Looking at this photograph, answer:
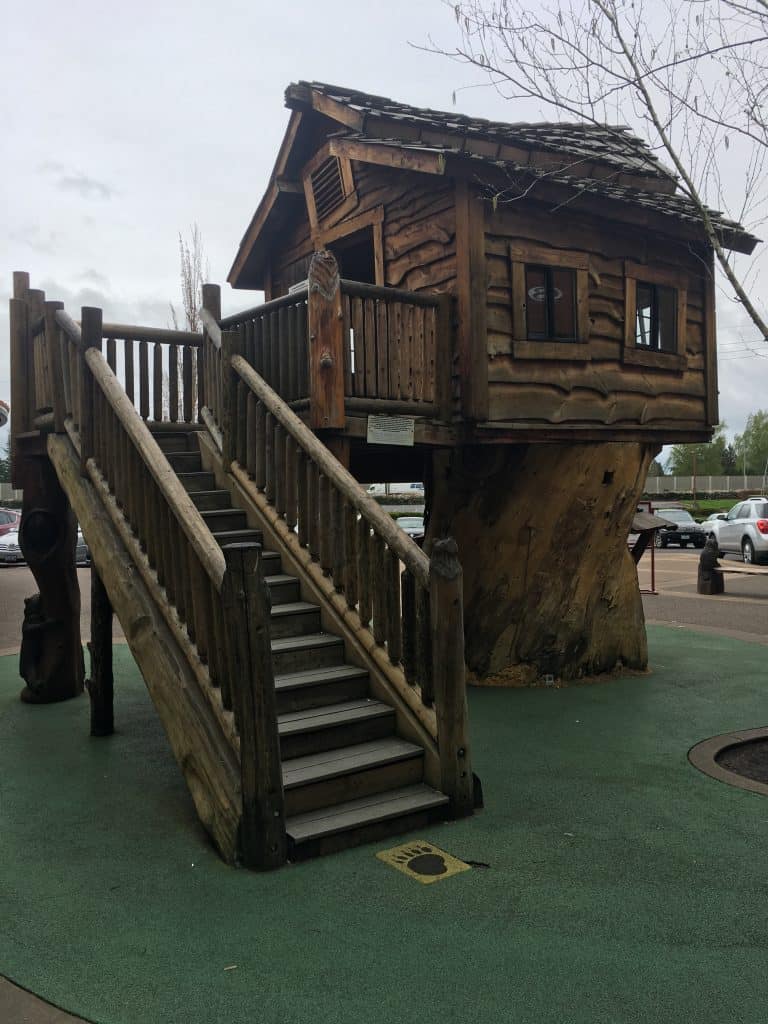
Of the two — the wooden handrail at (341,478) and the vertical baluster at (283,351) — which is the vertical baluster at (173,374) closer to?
the wooden handrail at (341,478)

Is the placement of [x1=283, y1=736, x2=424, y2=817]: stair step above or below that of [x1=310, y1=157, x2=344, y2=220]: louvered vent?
below

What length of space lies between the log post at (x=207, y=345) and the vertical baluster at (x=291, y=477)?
5.48 feet

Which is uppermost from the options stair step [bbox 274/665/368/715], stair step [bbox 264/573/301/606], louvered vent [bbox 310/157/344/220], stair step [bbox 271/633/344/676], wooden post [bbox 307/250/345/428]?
louvered vent [bbox 310/157/344/220]

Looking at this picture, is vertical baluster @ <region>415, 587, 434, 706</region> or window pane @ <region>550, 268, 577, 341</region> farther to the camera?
window pane @ <region>550, 268, 577, 341</region>

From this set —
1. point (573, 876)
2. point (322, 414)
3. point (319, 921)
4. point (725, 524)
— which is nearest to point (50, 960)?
point (319, 921)

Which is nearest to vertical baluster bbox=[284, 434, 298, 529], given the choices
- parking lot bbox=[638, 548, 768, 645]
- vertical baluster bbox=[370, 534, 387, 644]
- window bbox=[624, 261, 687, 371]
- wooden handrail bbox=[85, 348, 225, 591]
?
wooden handrail bbox=[85, 348, 225, 591]

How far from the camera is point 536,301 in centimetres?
781

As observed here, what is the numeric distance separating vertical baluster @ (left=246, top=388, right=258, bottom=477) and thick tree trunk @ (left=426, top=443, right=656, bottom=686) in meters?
2.28

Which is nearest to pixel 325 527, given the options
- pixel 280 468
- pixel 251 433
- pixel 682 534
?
pixel 280 468

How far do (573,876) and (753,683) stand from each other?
5337 mm

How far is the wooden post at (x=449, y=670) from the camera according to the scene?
4.73 m

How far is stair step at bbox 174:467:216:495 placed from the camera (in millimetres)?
6984

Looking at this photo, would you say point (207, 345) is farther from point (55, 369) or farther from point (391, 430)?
point (391, 430)

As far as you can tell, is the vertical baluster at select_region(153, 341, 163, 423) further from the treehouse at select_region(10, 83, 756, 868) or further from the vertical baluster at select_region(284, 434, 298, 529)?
the vertical baluster at select_region(284, 434, 298, 529)
